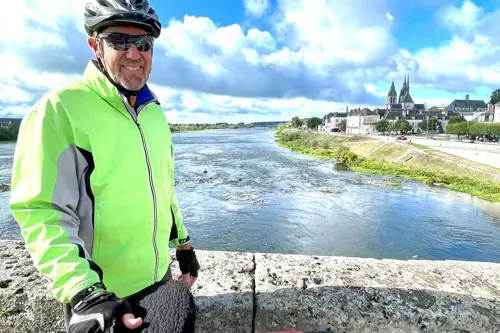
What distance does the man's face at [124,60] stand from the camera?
4.65ft

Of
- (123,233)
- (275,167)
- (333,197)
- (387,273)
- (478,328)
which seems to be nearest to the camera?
(123,233)

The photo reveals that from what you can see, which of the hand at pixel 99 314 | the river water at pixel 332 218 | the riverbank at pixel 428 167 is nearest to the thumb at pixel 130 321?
the hand at pixel 99 314

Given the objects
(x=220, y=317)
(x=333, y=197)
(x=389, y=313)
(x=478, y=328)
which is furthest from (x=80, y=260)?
(x=333, y=197)

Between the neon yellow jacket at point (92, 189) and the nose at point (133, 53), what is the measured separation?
150mm

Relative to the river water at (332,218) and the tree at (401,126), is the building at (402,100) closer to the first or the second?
the tree at (401,126)

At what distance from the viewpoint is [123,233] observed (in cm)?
131

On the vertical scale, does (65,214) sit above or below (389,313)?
above

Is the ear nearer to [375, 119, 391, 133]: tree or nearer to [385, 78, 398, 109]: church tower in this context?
[375, 119, 391, 133]: tree

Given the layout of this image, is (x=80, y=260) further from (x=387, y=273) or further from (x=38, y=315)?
(x=387, y=273)

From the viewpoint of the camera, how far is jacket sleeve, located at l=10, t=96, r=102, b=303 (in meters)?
1.05

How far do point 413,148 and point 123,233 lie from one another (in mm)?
43384

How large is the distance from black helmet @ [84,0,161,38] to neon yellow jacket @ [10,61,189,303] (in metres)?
0.21

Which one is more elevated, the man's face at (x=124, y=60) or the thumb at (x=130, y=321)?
the man's face at (x=124, y=60)

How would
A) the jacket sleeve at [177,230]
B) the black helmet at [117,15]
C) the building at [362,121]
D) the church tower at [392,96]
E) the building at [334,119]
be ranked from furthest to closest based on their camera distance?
the building at [334,119]
the church tower at [392,96]
the building at [362,121]
the jacket sleeve at [177,230]
the black helmet at [117,15]
